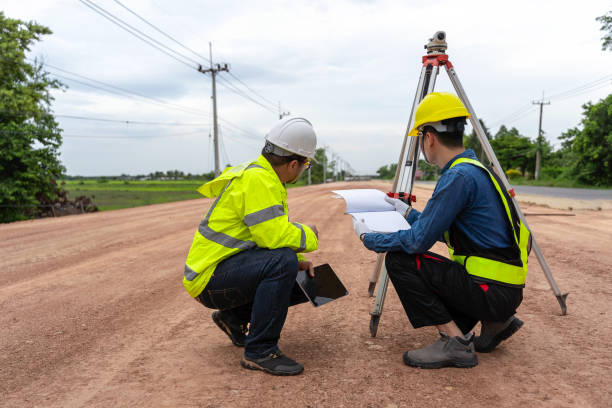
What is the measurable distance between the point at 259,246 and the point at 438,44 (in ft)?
7.38

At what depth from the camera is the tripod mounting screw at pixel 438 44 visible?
3477mm

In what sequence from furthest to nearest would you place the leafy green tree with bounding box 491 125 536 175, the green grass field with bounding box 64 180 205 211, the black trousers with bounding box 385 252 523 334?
the leafy green tree with bounding box 491 125 536 175 < the green grass field with bounding box 64 180 205 211 < the black trousers with bounding box 385 252 523 334

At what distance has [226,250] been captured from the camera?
2.74 metres

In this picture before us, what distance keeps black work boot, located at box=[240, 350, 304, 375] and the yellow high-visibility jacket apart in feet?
1.93

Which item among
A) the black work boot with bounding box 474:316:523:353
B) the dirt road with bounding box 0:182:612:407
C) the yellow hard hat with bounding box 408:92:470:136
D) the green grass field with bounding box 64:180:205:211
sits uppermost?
the yellow hard hat with bounding box 408:92:470:136

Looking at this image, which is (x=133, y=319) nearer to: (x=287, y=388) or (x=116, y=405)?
(x=116, y=405)

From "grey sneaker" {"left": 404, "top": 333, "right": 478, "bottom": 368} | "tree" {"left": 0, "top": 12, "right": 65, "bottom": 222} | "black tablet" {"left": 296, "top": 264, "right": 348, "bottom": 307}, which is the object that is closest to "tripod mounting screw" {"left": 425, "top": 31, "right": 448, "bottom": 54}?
"black tablet" {"left": 296, "top": 264, "right": 348, "bottom": 307}

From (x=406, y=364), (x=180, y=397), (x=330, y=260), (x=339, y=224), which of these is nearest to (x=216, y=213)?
(x=180, y=397)

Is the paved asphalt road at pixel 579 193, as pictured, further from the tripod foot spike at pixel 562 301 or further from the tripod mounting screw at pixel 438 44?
the tripod mounting screw at pixel 438 44

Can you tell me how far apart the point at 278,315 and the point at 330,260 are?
3653 mm

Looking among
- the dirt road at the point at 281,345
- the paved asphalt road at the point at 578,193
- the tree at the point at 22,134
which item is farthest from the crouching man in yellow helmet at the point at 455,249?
the paved asphalt road at the point at 578,193

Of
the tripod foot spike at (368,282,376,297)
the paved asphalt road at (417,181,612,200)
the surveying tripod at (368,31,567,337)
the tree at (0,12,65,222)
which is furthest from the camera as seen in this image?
the paved asphalt road at (417,181,612,200)

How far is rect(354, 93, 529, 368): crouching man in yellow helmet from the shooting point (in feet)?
8.38

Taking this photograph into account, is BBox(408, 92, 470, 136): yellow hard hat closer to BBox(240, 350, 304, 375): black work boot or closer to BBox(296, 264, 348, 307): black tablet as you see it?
BBox(296, 264, 348, 307): black tablet
